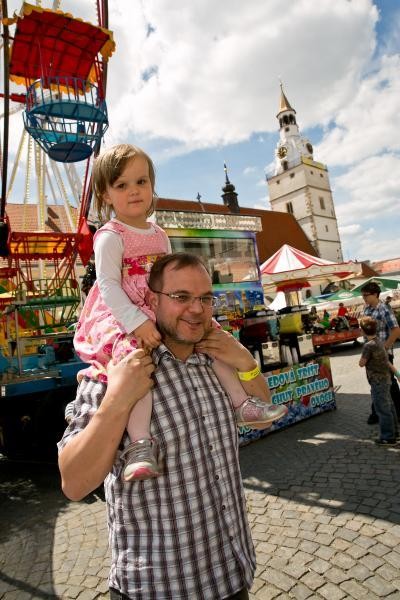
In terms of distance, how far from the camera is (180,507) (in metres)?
1.23

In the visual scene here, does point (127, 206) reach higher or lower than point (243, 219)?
lower

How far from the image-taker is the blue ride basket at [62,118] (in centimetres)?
468

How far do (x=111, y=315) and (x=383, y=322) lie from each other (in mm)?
5193

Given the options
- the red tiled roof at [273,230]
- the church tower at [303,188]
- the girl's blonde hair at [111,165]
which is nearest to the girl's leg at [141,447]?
the girl's blonde hair at [111,165]

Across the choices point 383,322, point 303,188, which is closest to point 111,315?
point 383,322

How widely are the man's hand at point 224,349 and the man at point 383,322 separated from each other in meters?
4.73

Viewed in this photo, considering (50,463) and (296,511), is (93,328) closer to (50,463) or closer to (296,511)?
(296,511)

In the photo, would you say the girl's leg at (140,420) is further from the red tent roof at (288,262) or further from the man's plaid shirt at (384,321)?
the red tent roof at (288,262)

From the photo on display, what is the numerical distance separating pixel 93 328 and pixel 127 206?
581 millimetres

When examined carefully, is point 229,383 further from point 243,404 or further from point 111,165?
point 111,165

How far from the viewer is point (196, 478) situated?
4.17ft

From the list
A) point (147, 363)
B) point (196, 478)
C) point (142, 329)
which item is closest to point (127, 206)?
point (142, 329)

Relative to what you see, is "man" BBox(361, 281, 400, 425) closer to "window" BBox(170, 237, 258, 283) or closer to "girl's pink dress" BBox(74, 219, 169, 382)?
"window" BBox(170, 237, 258, 283)

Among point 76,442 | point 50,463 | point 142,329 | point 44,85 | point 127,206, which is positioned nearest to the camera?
point 76,442
